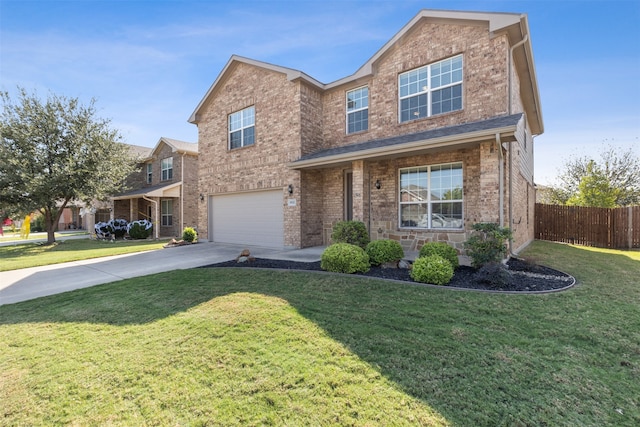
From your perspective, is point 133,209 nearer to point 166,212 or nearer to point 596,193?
point 166,212

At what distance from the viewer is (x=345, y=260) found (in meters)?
6.74

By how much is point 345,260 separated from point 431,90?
21.1ft

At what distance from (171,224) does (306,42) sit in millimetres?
15179

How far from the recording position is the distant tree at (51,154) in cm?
1427

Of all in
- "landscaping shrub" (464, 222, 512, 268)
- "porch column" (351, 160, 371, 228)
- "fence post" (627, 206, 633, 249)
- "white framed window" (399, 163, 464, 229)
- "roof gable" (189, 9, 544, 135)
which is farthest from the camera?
"fence post" (627, 206, 633, 249)

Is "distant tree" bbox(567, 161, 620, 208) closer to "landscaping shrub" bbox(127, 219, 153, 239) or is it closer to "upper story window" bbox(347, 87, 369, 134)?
"upper story window" bbox(347, 87, 369, 134)

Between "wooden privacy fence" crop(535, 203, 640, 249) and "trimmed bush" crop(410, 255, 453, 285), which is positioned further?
"wooden privacy fence" crop(535, 203, 640, 249)

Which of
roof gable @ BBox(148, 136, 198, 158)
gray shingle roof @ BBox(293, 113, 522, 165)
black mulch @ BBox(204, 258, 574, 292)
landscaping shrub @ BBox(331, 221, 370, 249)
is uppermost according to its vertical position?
roof gable @ BBox(148, 136, 198, 158)

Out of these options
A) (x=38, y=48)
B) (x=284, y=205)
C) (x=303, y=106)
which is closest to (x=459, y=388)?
(x=284, y=205)

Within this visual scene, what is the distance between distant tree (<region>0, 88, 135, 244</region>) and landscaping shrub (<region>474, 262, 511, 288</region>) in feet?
61.7

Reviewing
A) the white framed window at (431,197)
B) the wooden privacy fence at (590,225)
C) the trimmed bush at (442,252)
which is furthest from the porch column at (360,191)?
the wooden privacy fence at (590,225)

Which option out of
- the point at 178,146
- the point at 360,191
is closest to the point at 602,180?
the point at 360,191

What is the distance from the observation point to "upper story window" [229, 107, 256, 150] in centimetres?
1293

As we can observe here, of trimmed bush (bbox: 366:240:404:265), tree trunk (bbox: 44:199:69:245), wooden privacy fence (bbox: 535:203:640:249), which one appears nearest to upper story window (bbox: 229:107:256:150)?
trimmed bush (bbox: 366:240:404:265)
